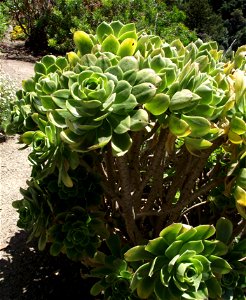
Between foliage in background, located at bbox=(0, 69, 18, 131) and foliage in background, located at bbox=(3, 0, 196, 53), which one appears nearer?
foliage in background, located at bbox=(0, 69, 18, 131)

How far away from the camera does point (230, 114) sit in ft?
5.57

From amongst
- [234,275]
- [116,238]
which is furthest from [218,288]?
[116,238]

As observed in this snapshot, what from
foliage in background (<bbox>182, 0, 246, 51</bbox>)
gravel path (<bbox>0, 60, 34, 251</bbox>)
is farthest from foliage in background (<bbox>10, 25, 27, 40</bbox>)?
gravel path (<bbox>0, 60, 34, 251</bbox>)

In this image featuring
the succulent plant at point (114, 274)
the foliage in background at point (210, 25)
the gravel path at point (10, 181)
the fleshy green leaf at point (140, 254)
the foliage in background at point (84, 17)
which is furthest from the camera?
the foliage in background at point (210, 25)

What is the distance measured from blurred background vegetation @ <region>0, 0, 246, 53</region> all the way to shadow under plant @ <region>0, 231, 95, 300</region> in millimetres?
5241

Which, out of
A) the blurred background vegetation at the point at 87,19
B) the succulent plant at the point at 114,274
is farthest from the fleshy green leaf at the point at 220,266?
the blurred background vegetation at the point at 87,19

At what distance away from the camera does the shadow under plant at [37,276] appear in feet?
8.37

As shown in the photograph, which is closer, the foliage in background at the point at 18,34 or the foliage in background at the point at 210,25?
the foliage in background at the point at 18,34

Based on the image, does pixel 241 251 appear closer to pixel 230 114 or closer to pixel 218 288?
pixel 218 288

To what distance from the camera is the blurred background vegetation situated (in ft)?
28.2

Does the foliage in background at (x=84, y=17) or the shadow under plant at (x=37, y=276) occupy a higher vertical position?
the shadow under plant at (x=37, y=276)

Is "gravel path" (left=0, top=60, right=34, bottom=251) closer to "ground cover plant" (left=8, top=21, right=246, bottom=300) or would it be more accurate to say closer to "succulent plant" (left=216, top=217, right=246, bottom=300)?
"ground cover plant" (left=8, top=21, right=246, bottom=300)

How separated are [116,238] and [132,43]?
2.65 ft

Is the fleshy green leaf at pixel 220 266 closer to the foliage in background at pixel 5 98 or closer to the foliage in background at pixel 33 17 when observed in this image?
the foliage in background at pixel 5 98
